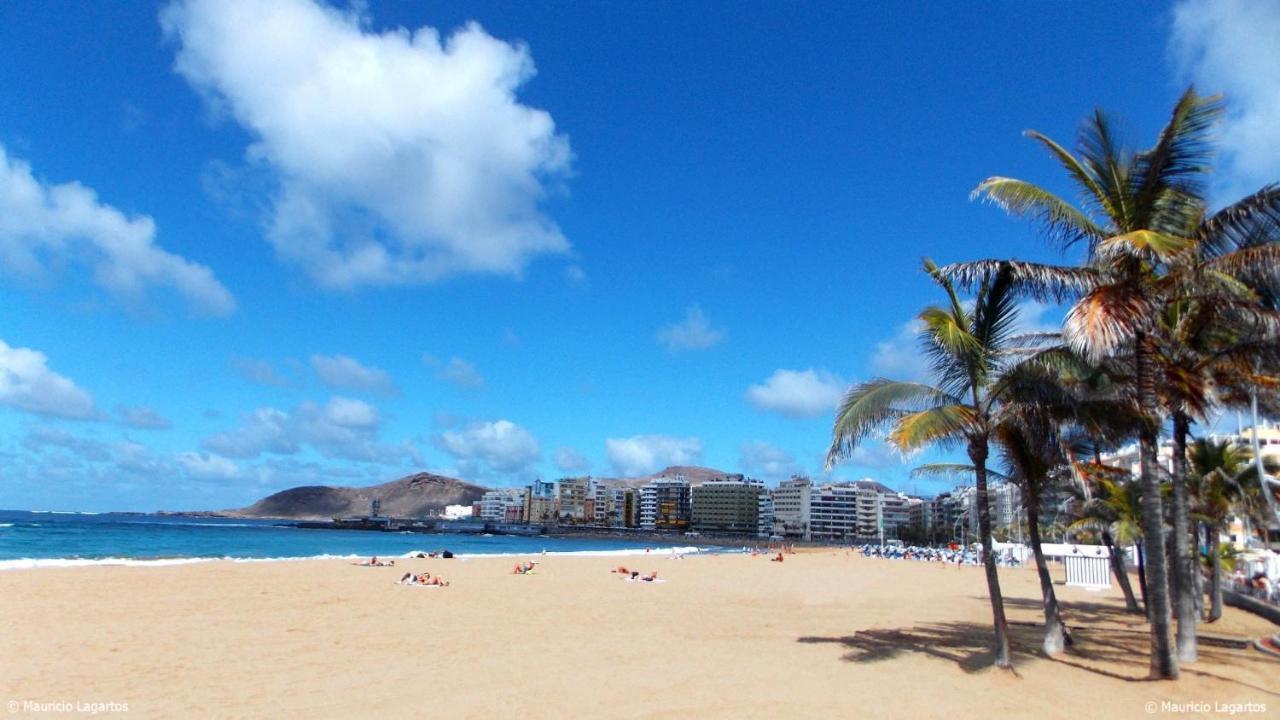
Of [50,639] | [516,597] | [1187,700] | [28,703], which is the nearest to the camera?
[28,703]

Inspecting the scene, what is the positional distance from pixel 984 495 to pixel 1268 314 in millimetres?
3851

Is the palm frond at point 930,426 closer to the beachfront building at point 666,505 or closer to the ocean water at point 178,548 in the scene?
the ocean water at point 178,548

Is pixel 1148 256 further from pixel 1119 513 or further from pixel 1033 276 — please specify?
pixel 1119 513

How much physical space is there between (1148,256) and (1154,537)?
3.04 meters

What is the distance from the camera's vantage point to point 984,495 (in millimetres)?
8922

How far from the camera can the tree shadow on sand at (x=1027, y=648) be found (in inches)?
373

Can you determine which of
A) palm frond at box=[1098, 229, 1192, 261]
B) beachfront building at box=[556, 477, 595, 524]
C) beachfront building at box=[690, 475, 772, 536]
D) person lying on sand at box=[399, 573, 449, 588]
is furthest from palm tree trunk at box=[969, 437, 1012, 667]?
beachfront building at box=[556, 477, 595, 524]

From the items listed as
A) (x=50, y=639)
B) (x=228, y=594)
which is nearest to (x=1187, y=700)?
(x=50, y=639)

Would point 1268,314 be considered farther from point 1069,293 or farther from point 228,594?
point 228,594

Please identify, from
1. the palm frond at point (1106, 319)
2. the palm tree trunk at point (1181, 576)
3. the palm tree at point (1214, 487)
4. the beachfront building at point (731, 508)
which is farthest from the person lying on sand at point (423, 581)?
the beachfront building at point (731, 508)

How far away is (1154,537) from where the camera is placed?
8.17 m

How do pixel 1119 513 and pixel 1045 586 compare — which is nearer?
pixel 1045 586

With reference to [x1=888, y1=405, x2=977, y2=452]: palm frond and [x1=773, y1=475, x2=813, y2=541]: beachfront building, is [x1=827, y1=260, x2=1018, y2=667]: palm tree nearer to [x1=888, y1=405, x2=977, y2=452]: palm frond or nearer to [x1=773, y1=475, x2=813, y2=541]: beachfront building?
[x1=888, y1=405, x2=977, y2=452]: palm frond

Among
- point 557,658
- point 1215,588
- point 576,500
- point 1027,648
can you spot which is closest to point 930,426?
point 1027,648
